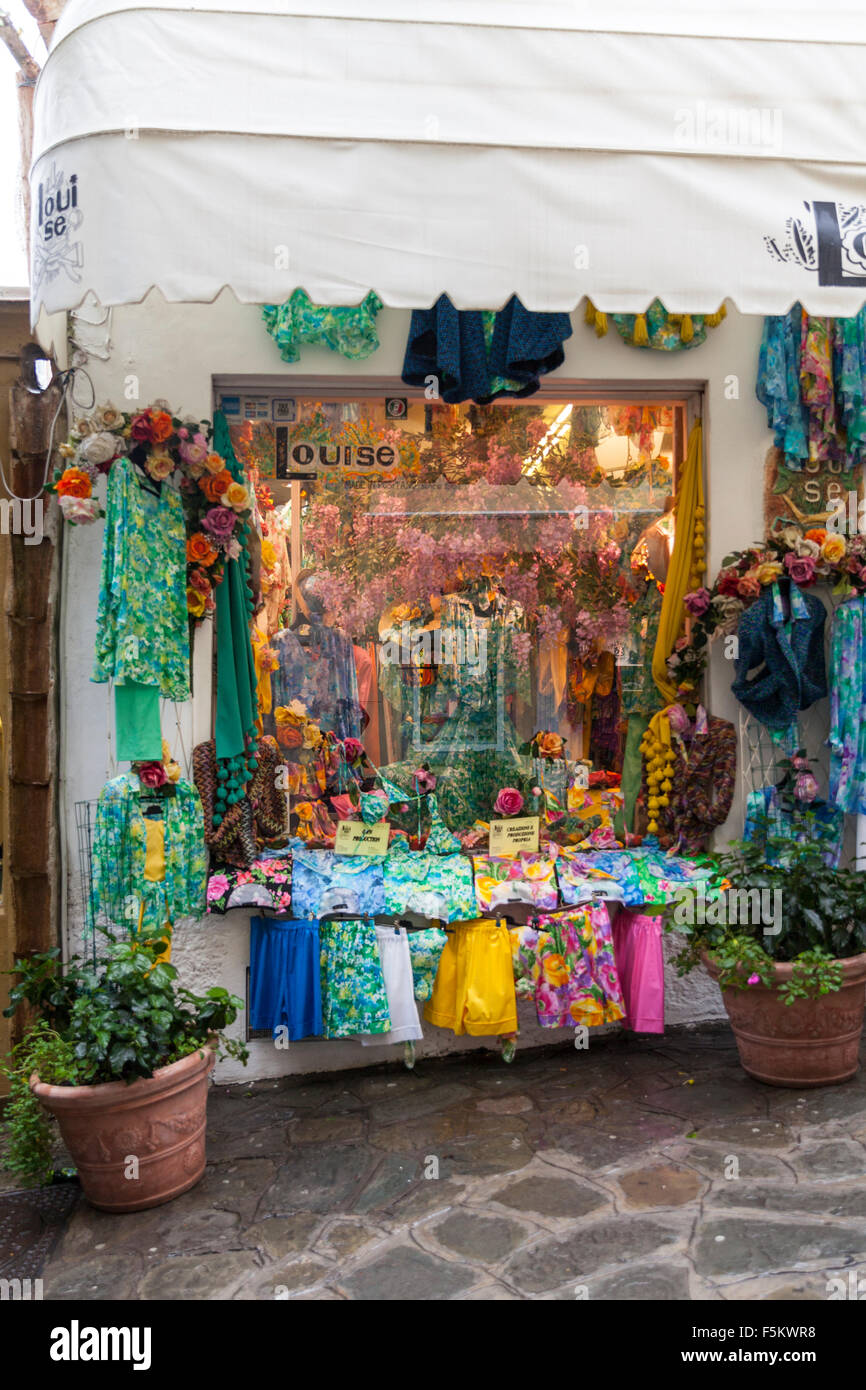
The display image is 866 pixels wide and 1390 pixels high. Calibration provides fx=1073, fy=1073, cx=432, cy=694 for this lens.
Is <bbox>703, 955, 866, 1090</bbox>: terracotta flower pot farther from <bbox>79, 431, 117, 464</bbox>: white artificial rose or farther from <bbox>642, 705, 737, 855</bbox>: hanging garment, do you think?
<bbox>79, 431, 117, 464</bbox>: white artificial rose

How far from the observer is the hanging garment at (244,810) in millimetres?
4621

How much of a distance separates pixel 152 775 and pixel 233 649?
720mm

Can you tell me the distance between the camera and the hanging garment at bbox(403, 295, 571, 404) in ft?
14.4

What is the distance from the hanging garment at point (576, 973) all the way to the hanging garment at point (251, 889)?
1109mm

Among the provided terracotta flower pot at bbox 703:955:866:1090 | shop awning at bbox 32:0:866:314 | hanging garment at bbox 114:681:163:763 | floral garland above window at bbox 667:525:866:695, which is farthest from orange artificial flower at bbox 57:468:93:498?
terracotta flower pot at bbox 703:955:866:1090

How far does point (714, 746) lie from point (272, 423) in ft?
8.16

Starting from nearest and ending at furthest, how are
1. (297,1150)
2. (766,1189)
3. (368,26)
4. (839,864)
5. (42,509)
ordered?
(368,26) → (766,1189) → (297,1150) → (42,509) → (839,864)

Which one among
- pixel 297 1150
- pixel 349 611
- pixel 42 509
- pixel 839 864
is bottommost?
pixel 297 1150

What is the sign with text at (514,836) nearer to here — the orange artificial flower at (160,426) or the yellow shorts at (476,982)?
the yellow shorts at (476,982)

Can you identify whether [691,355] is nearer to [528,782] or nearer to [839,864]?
[528,782]

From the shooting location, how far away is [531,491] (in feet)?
16.8

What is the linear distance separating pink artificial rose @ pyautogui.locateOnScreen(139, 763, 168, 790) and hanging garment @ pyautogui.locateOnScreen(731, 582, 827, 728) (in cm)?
252

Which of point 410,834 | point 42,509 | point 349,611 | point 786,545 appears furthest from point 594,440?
point 42,509

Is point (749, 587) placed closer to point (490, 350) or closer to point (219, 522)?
point (490, 350)
